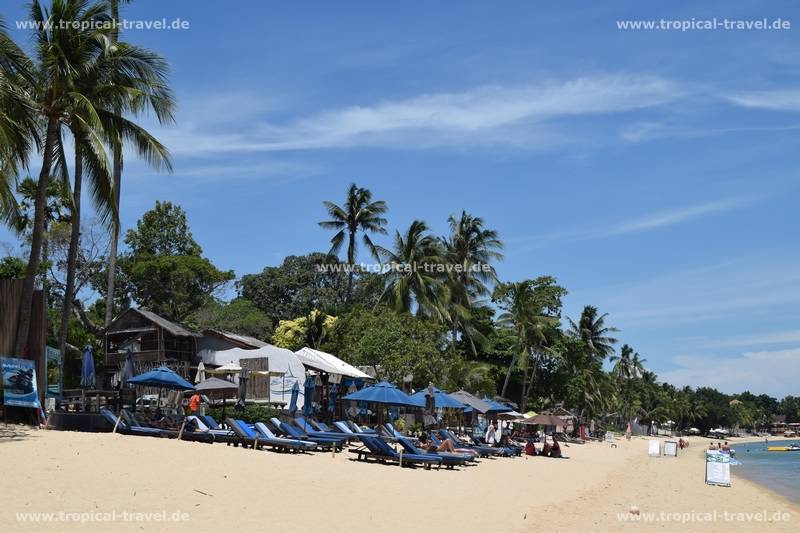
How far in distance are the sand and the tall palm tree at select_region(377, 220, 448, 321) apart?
2395 cm

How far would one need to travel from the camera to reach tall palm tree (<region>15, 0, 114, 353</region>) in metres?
20.1

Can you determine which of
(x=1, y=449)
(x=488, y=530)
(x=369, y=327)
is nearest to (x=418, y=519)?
(x=488, y=530)

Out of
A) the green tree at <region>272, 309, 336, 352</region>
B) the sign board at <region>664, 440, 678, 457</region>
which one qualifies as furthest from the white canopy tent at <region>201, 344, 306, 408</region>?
the sign board at <region>664, 440, 678, 457</region>

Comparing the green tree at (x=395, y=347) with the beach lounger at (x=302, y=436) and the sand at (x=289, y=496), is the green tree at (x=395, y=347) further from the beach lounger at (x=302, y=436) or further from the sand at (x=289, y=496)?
the sand at (x=289, y=496)

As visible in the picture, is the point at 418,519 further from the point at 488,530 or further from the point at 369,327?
the point at 369,327

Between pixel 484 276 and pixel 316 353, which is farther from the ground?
pixel 484 276

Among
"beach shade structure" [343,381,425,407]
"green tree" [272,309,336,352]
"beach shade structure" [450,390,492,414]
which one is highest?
"green tree" [272,309,336,352]

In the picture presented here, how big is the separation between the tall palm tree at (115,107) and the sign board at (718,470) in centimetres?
1848

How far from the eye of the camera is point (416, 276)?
45.2m

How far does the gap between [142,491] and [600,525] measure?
23.6 ft

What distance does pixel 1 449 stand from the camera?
14.4m

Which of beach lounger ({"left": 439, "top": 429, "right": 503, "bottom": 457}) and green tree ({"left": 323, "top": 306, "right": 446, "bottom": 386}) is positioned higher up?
green tree ({"left": 323, "top": 306, "right": 446, "bottom": 386})

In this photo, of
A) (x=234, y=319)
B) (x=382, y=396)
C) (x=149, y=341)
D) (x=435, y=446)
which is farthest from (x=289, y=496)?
(x=234, y=319)

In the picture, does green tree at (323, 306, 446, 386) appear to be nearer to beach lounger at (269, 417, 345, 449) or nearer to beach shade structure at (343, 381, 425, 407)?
beach shade structure at (343, 381, 425, 407)
